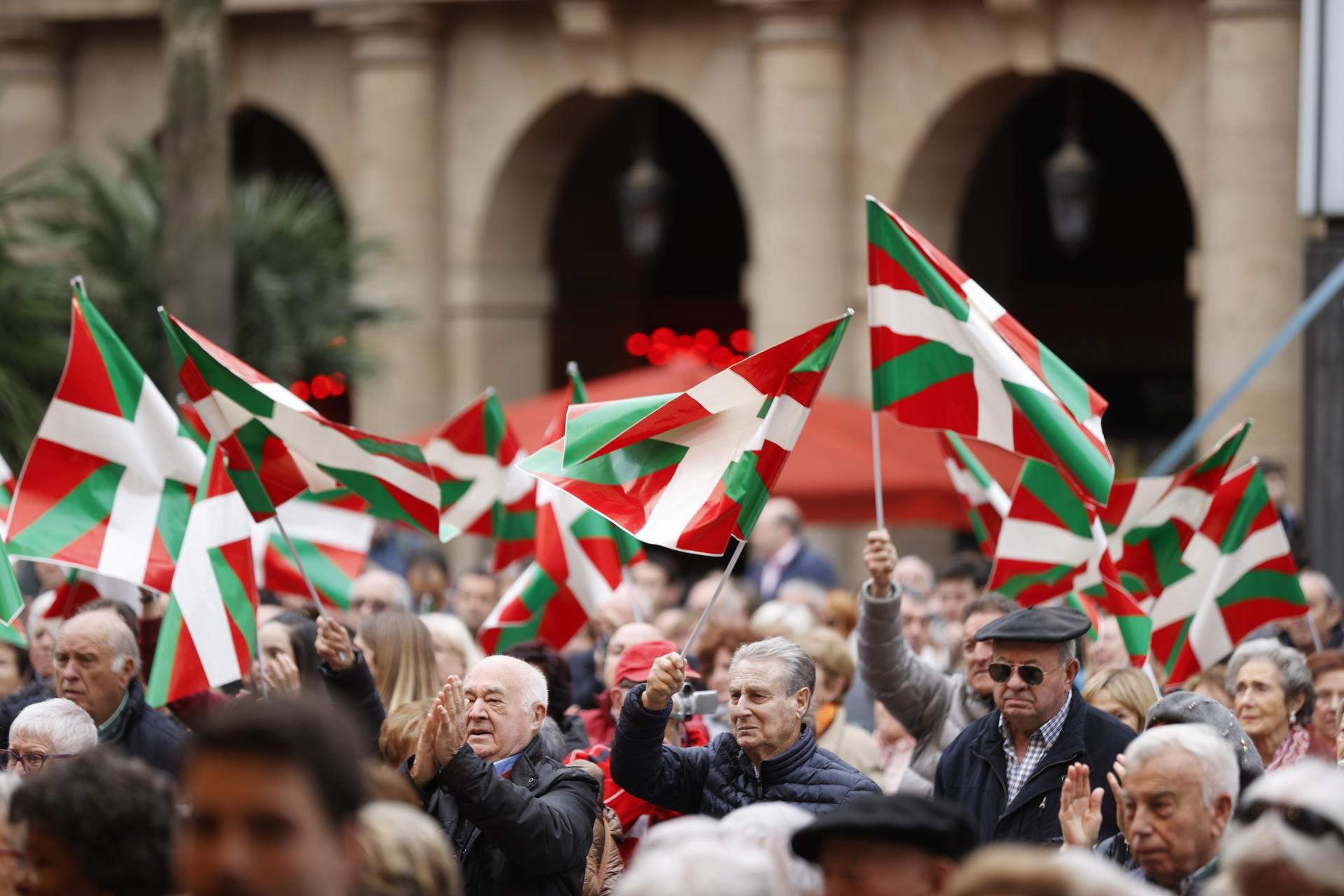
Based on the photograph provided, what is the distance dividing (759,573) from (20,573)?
4.53 metres

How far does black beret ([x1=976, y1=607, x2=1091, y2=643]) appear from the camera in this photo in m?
5.60

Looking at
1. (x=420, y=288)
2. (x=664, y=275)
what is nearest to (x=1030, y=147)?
(x=664, y=275)

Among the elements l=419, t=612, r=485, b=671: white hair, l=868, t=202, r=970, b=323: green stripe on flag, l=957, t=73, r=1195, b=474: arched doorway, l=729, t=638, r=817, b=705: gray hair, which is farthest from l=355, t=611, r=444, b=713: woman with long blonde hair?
l=957, t=73, r=1195, b=474: arched doorway

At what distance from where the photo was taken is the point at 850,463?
1334cm

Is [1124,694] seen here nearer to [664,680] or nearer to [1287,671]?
[1287,671]

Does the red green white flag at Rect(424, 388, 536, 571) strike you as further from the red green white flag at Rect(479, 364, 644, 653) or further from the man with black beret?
the man with black beret

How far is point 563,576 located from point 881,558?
105 inches

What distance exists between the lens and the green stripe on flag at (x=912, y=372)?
7086mm

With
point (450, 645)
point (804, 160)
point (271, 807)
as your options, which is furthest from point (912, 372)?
point (804, 160)

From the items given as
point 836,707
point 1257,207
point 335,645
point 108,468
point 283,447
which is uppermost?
point 1257,207

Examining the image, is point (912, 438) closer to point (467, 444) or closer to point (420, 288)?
point (467, 444)

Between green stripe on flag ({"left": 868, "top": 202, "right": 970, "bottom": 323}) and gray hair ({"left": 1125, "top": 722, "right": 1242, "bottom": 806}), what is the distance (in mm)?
2747

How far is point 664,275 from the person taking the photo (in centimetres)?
2200

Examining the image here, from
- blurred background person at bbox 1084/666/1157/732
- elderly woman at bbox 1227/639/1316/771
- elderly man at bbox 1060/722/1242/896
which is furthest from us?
elderly woman at bbox 1227/639/1316/771
